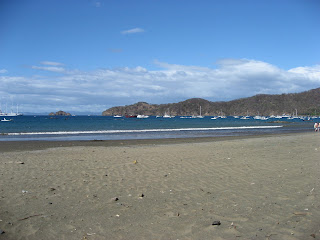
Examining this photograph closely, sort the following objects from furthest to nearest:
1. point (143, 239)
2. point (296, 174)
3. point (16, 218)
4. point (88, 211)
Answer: point (296, 174) → point (88, 211) → point (16, 218) → point (143, 239)

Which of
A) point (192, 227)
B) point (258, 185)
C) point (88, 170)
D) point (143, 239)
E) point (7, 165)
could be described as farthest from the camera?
point (7, 165)

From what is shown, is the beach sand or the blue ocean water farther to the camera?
the blue ocean water

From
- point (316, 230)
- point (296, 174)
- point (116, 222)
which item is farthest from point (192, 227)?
point (296, 174)

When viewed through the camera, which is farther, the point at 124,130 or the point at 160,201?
the point at 124,130

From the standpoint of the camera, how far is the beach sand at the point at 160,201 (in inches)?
189

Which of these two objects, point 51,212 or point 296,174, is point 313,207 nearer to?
point 296,174

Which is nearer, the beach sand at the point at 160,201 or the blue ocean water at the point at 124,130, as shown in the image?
the beach sand at the point at 160,201

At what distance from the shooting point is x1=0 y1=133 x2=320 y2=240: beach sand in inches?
189

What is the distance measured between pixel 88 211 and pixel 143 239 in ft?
5.62

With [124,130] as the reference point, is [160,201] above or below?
below

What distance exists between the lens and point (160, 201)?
6355mm

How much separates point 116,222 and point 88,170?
4975 mm

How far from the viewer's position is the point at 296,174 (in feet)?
29.4

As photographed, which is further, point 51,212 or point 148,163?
point 148,163
